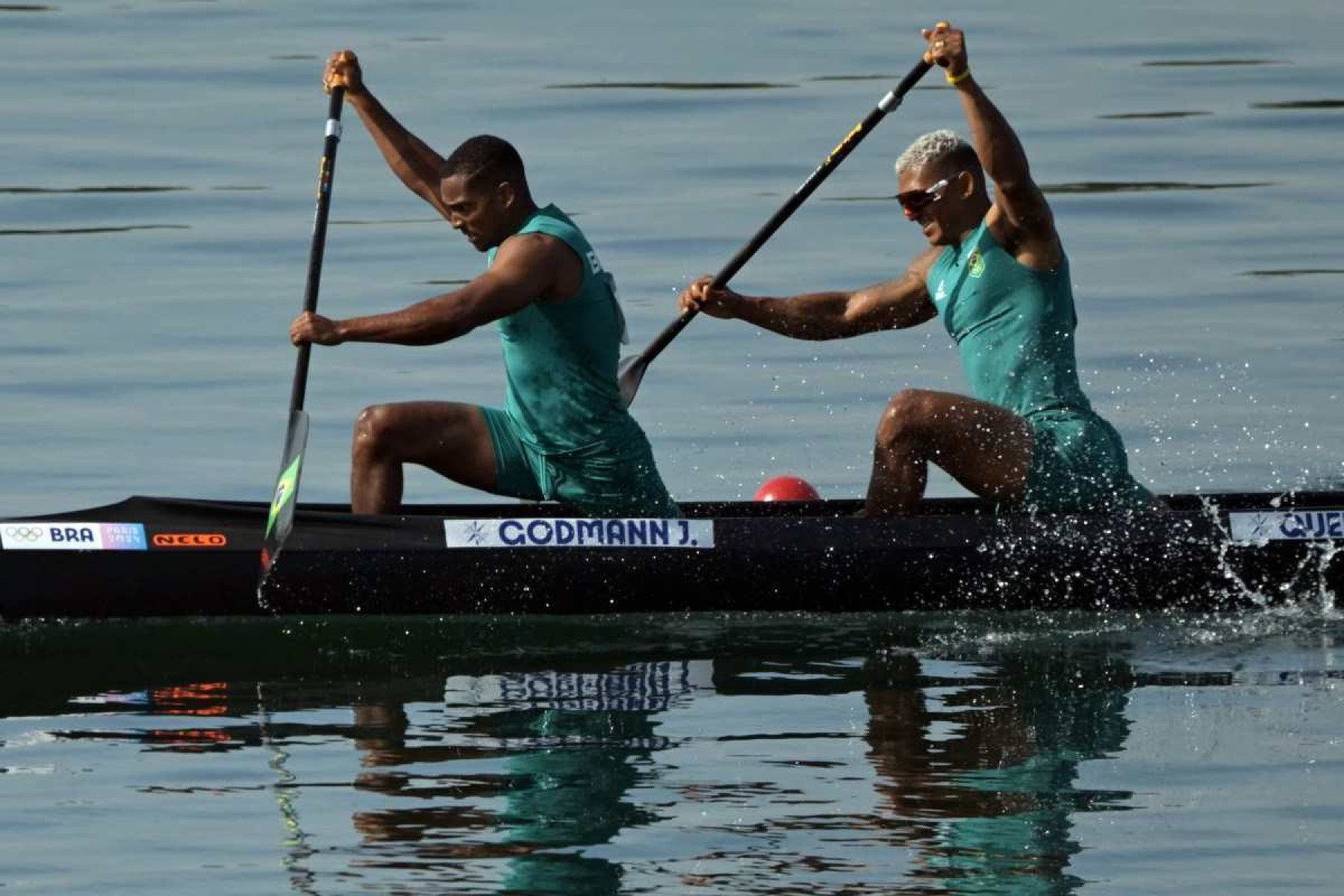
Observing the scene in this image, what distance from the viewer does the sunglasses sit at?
9789mm

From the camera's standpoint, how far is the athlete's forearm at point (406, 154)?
34.8 feet

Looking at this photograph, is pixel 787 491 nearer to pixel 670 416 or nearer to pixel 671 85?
pixel 670 416

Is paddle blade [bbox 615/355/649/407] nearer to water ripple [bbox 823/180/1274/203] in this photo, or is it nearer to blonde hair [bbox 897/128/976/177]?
blonde hair [bbox 897/128/976/177]

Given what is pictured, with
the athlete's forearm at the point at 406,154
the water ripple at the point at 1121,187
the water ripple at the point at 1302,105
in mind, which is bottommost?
the athlete's forearm at the point at 406,154

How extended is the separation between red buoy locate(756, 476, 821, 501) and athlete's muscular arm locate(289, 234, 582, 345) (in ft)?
5.86

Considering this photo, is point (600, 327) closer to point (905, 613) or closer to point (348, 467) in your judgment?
point (905, 613)

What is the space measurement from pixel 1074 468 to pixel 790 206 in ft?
6.23

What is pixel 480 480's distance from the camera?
9.87m

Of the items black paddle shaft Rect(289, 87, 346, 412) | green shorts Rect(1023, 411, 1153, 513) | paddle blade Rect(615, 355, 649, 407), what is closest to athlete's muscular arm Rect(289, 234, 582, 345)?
black paddle shaft Rect(289, 87, 346, 412)

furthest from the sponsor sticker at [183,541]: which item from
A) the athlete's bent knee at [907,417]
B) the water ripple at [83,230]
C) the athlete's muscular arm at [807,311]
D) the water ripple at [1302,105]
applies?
the water ripple at [1302,105]

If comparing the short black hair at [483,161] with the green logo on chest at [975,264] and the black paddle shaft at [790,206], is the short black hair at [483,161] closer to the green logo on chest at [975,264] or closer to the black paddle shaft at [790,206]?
the black paddle shaft at [790,206]

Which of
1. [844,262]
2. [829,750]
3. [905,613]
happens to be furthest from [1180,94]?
[829,750]

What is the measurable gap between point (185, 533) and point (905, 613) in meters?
2.40

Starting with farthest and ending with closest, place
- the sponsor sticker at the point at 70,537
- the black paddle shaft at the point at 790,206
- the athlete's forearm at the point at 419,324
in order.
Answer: the black paddle shaft at the point at 790,206
the sponsor sticker at the point at 70,537
the athlete's forearm at the point at 419,324
